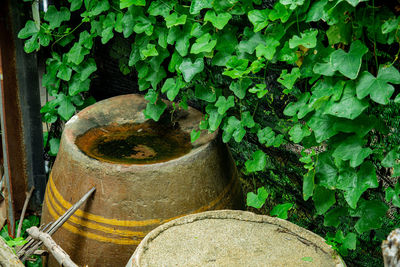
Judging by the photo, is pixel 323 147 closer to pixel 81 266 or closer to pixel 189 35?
pixel 189 35

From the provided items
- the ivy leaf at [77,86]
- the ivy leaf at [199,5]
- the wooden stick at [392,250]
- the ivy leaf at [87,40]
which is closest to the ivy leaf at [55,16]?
the ivy leaf at [87,40]

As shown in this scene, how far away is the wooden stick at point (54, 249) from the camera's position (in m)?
1.82

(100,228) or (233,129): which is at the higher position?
(233,129)

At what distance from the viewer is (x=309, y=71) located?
1843mm

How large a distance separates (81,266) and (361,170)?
1383 millimetres

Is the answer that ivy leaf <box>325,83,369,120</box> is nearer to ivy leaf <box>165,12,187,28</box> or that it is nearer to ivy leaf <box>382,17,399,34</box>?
ivy leaf <box>382,17,399,34</box>

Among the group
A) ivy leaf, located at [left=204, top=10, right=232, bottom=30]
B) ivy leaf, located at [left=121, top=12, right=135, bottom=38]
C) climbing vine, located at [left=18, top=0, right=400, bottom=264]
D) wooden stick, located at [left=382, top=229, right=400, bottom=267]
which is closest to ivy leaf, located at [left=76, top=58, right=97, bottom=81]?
climbing vine, located at [left=18, top=0, right=400, bottom=264]

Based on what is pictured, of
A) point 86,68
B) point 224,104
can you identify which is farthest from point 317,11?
point 86,68

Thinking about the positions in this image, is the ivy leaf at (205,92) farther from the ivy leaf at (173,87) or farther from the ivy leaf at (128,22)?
the ivy leaf at (128,22)

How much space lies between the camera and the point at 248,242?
5.91 ft

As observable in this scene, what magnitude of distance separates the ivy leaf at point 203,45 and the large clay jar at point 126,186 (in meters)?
0.47

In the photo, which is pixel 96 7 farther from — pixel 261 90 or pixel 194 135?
pixel 261 90

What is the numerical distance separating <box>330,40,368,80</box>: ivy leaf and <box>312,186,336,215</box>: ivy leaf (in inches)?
21.8

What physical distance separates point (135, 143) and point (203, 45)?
68cm
